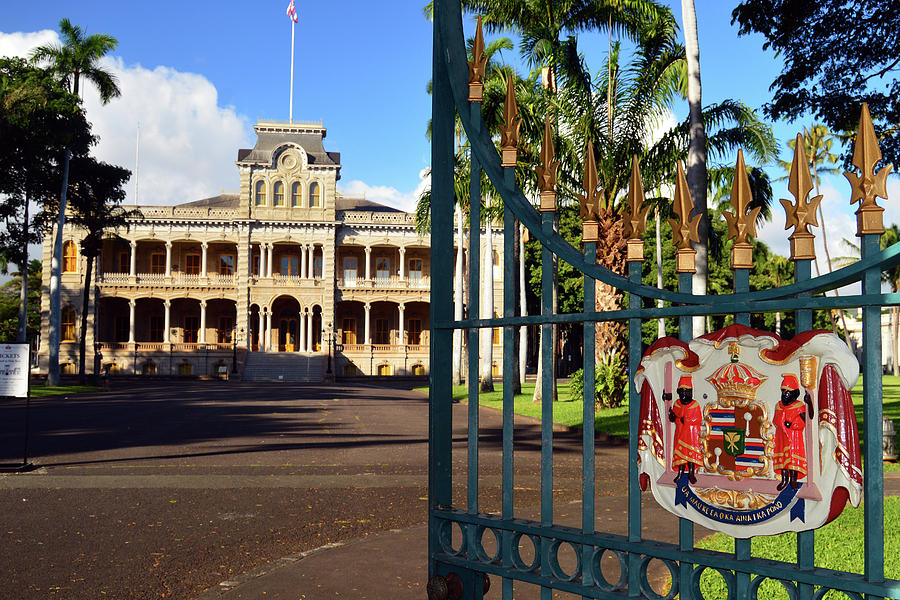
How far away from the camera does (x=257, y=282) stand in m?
50.5

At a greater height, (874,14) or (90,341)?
(874,14)

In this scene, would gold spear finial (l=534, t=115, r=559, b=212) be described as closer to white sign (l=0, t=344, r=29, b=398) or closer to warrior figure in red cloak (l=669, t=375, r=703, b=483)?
warrior figure in red cloak (l=669, t=375, r=703, b=483)

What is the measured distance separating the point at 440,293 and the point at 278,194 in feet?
163

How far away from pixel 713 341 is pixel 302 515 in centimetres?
627

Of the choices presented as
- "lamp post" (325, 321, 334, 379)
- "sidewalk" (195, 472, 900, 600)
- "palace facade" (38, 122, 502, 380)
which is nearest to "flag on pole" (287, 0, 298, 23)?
"palace facade" (38, 122, 502, 380)

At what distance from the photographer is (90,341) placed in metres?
49.2

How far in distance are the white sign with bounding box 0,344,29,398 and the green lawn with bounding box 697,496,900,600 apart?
9.36m

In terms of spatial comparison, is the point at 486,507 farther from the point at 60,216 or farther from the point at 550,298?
the point at 60,216

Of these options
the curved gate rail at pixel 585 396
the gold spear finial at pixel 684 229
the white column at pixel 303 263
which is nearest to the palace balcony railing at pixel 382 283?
the white column at pixel 303 263

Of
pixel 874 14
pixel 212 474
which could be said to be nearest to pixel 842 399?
pixel 874 14

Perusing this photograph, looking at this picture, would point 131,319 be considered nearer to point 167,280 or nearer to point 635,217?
point 167,280

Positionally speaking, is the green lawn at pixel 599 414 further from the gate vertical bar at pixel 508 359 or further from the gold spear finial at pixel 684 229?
the gold spear finial at pixel 684 229

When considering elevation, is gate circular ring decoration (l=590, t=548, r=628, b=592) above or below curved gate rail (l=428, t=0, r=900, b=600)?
below

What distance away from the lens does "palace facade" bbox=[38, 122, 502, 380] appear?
48.9 meters
